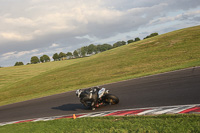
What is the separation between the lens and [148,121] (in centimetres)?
611

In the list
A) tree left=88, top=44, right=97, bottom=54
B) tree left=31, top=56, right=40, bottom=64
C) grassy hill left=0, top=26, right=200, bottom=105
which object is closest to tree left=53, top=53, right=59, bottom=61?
tree left=31, top=56, right=40, bottom=64

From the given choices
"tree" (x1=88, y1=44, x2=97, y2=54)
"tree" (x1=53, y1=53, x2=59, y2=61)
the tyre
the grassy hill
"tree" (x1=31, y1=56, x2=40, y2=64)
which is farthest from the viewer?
"tree" (x1=88, y1=44, x2=97, y2=54)

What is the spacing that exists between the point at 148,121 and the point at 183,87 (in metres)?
5.08

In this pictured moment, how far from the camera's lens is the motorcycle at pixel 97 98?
1011cm

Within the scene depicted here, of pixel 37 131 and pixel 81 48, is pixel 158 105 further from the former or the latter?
pixel 81 48

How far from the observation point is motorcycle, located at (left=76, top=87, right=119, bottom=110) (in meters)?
10.1

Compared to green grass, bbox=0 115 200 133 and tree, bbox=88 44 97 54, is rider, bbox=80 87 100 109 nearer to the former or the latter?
green grass, bbox=0 115 200 133

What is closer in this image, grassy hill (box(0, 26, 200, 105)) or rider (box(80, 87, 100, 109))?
rider (box(80, 87, 100, 109))

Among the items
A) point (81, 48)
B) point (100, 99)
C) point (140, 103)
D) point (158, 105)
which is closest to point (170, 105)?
point (158, 105)

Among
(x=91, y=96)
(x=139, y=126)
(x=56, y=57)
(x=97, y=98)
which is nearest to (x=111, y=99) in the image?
(x=97, y=98)

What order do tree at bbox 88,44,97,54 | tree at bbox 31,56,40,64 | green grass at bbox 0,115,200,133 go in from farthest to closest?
1. tree at bbox 88,44,97,54
2. tree at bbox 31,56,40,64
3. green grass at bbox 0,115,200,133

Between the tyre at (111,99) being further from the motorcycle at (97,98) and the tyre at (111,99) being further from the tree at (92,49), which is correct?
the tree at (92,49)

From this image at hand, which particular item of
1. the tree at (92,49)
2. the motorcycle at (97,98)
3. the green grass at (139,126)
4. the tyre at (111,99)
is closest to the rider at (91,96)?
the motorcycle at (97,98)

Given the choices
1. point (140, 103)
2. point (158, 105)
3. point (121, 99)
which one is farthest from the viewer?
point (121, 99)
